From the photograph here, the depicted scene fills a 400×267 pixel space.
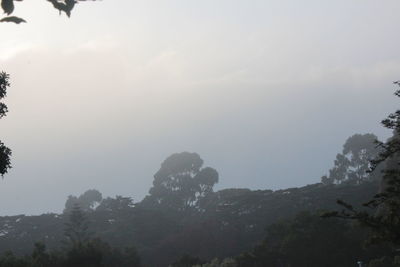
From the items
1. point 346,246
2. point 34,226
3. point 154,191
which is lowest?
point 346,246

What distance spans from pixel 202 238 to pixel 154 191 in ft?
112

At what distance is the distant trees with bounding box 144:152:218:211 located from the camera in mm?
86500

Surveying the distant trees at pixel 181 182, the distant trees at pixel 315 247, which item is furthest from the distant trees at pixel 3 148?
the distant trees at pixel 181 182

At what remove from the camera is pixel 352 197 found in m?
59.9

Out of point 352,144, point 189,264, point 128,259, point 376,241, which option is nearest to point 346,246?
point 189,264

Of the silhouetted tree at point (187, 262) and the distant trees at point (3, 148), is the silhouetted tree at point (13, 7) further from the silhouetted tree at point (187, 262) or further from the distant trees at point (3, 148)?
the silhouetted tree at point (187, 262)

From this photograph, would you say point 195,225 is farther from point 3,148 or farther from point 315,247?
point 3,148

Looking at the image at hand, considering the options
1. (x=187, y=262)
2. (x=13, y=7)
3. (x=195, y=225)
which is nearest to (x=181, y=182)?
(x=195, y=225)

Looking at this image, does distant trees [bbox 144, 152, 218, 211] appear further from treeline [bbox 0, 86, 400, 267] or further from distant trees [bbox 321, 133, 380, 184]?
distant trees [bbox 321, 133, 380, 184]

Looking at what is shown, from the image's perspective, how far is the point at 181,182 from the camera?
Result: 89.2 metres

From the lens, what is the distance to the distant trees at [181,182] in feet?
284

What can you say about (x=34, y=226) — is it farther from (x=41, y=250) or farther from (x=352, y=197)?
(x=352, y=197)

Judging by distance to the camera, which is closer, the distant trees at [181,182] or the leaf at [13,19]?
the leaf at [13,19]

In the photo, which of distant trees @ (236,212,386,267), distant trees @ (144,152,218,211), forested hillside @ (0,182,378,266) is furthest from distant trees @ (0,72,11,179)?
distant trees @ (144,152,218,211)
